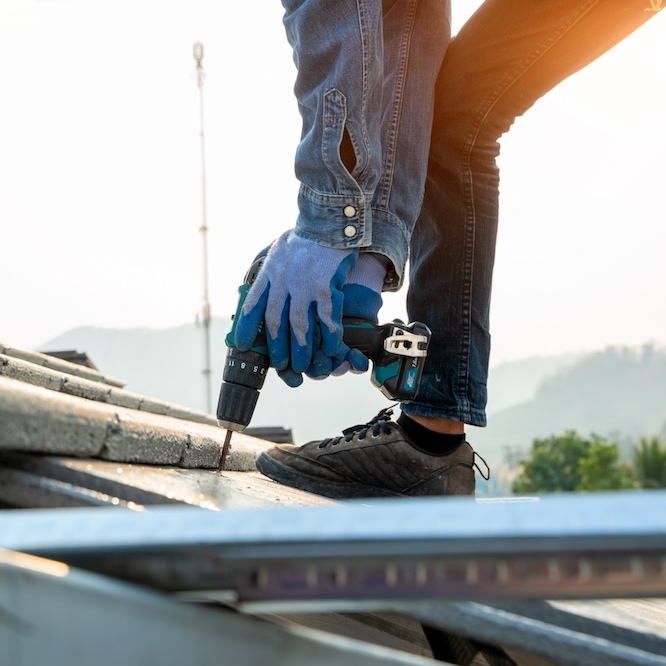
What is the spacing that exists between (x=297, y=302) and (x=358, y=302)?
178 millimetres

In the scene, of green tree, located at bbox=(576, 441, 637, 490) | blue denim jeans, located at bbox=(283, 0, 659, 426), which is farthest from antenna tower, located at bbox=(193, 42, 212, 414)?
green tree, located at bbox=(576, 441, 637, 490)

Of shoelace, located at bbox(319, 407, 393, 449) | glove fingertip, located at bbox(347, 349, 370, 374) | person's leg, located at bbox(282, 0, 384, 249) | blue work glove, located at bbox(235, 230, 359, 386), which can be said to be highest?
person's leg, located at bbox(282, 0, 384, 249)

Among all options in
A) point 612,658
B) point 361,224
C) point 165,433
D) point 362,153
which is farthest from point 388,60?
point 612,658

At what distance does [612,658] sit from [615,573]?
20 centimetres

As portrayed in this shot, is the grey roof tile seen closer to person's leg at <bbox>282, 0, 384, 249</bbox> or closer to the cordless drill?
the cordless drill

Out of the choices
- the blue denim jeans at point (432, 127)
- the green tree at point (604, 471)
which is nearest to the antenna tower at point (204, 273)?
the blue denim jeans at point (432, 127)

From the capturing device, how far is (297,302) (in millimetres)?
1640

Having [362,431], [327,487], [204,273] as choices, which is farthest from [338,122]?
[204,273]

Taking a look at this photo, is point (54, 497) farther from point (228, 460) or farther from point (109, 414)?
point (228, 460)

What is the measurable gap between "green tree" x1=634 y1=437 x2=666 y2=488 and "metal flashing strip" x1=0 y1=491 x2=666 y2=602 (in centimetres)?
2963

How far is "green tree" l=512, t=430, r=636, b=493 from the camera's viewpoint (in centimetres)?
2869

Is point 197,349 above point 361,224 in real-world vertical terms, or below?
above

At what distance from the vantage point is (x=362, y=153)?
1.65 m

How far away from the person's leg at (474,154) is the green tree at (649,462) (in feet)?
92.7
